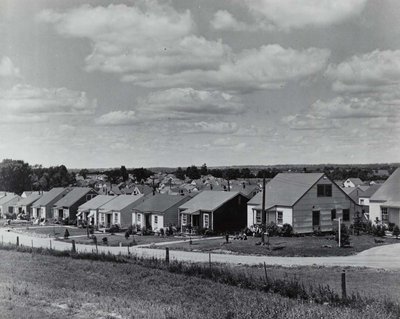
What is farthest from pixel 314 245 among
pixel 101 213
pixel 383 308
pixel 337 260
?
pixel 101 213

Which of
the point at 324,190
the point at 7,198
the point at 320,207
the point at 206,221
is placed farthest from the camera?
the point at 7,198

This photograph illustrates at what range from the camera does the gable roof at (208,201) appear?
168ft

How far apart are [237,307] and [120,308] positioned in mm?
3258

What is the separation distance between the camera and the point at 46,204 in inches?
3066

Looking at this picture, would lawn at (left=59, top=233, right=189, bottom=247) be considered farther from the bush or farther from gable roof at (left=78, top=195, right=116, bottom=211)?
gable roof at (left=78, top=195, right=116, bottom=211)

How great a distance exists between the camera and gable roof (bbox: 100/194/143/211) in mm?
62169

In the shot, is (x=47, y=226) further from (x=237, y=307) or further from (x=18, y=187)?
(x=18, y=187)

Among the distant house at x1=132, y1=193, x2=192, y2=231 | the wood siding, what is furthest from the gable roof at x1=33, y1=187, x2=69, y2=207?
the wood siding

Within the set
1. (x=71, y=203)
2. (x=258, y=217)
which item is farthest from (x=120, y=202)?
(x=258, y=217)

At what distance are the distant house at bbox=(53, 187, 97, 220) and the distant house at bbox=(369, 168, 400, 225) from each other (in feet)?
143

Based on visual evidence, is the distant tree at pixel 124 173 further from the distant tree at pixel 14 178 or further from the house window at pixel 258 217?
the house window at pixel 258 217

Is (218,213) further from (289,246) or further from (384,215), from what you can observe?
(384,215)

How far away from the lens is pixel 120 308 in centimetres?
1397

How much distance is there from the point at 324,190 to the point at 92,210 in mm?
32820
